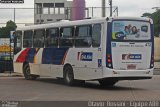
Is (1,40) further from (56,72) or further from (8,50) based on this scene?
(56,72)

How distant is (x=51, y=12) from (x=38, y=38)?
204 feet

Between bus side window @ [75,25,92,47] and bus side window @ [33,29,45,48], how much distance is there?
3.54 m

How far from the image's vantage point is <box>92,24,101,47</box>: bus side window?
21.0 metres

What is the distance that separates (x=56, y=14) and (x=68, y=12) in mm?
39550

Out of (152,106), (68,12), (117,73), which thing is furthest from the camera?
(68,12)

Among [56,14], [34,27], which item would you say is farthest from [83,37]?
[56,14]

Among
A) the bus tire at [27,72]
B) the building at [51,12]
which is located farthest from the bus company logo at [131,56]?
the building at [51,12]

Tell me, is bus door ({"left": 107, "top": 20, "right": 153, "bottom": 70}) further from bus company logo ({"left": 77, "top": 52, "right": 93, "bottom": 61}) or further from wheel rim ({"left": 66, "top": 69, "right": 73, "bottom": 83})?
wheel rim ({"left": 66, "top": 69, "right": 73, "bottom": 83})

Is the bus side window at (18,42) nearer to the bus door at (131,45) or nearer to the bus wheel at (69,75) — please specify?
the bus wheel at (69,75)

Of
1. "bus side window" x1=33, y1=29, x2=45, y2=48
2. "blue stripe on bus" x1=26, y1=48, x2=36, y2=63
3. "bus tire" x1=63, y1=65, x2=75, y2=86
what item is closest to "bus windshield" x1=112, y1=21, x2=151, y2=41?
"bus tire" x1=63, y1=65, x2=75, y2=86

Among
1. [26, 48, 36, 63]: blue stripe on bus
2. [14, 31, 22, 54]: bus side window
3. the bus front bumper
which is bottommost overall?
the bus front bumper

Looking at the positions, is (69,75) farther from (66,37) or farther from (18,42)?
(18,42)

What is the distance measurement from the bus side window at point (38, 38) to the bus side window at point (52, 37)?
19.6 inches

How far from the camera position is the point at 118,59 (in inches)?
809
